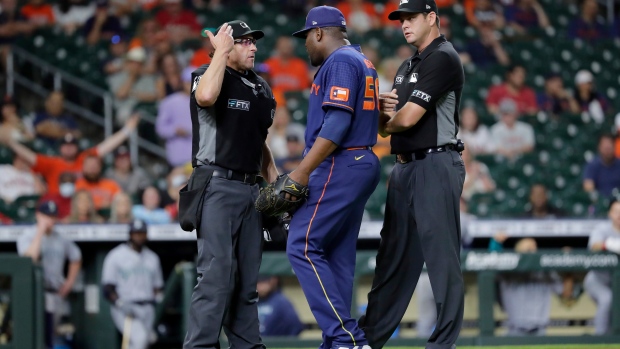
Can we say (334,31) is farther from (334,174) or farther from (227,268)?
(227,268)

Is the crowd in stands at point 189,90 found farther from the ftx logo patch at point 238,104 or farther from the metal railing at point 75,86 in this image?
the ftx logo patch at point 238,104

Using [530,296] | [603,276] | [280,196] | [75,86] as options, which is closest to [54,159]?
[75,86]

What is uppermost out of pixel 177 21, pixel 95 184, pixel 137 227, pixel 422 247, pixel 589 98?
pixel 177 21

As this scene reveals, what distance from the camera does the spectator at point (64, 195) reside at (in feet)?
30.1

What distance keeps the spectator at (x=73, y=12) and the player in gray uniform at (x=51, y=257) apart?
4.43 m

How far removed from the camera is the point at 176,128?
10.2m

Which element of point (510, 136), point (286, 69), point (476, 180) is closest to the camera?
point (476, 180)

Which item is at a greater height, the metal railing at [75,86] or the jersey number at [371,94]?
the metal railing at [75,86]

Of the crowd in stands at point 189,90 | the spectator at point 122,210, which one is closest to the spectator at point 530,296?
the crowd in stands at point 189,90

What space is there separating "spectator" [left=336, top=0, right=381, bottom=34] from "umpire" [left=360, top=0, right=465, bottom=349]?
7.85 meters

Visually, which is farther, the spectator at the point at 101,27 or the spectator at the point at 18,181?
the spectator at the point at 101,27

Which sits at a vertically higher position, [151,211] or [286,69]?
[286,69]

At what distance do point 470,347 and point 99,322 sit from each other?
342 centimetres

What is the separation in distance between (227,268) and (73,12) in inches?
336
